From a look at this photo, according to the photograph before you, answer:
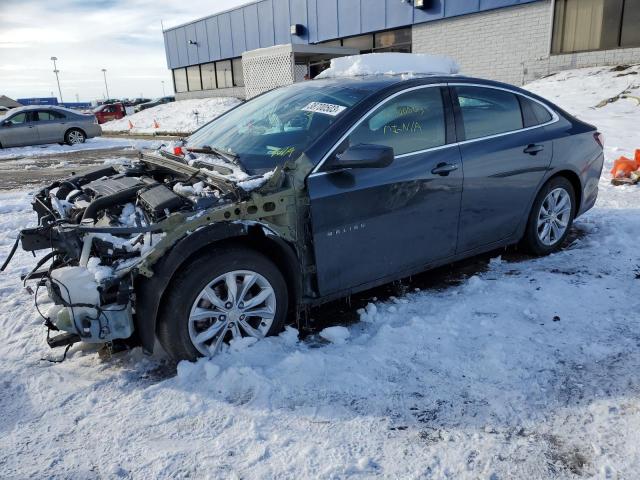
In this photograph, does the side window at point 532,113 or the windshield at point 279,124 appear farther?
the side window at point 532,113

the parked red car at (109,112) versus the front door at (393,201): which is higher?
the parked red car at (109,112)

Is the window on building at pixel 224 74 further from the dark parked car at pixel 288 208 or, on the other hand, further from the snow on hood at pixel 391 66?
the dark parked car at pixel 288 208

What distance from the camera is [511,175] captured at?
4.19 m

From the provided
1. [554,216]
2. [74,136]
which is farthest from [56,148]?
[554,216]

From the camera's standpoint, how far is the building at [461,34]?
15570 mm

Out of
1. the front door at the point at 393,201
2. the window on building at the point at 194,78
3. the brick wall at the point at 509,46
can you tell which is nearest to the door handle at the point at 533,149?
the front door at the point at 393,201

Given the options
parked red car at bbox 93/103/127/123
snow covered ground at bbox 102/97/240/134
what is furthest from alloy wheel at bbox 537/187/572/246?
parked red car at bbox 93/103/127/123

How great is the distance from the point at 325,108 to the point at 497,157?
1533 millimetres

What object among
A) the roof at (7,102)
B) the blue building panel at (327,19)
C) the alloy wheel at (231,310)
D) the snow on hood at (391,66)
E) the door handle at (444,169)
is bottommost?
the alloy wheel at (231,310)

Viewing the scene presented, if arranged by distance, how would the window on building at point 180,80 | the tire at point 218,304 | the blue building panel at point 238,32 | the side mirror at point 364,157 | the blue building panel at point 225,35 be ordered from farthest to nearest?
the window on building at point 180,80 < the blue building panel at point 225,35 < the blue building panel at point 238,32 < the side mirror at point 364,157 < the tire at point 218,304

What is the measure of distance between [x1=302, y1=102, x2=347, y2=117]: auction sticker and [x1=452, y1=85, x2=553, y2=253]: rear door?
40.4 inches

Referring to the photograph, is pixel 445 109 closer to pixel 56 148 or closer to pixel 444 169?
pixel 444 169

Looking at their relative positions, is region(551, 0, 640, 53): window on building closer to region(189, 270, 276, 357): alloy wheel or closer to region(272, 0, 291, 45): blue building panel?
region(272, 0, 291, 45): blue building panel

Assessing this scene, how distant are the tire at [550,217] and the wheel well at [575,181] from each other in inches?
1.8
